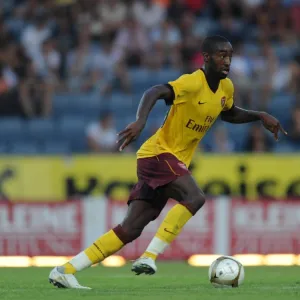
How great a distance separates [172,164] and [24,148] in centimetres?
877

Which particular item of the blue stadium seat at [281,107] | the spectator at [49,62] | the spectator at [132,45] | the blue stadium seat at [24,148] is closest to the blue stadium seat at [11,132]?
the blue stadium seat at [24,148]

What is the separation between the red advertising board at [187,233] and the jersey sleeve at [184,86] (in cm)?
612

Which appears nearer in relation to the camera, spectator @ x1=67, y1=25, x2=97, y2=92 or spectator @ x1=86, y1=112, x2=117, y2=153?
spectator @ x1=86, y1=112, x2=117, y2=153

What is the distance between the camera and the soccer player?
27.8ft

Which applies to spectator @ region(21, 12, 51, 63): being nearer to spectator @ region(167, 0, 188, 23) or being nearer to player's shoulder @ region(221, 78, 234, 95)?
spectator @ region(167, 0, 188, 23)

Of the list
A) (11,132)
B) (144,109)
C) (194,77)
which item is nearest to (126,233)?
(144,109)

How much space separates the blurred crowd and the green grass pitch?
6367 millimetres

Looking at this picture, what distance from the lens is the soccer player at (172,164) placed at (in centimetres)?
846

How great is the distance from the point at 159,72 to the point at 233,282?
9977 millimetres

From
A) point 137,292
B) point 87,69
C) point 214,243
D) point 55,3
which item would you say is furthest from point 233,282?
point 55,3

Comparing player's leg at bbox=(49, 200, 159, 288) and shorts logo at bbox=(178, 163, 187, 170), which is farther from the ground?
shorts logo at bbox=(178, 163, 187, 170)

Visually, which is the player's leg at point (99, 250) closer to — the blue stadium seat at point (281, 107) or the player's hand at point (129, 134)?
the player's hand at point (129, 134)

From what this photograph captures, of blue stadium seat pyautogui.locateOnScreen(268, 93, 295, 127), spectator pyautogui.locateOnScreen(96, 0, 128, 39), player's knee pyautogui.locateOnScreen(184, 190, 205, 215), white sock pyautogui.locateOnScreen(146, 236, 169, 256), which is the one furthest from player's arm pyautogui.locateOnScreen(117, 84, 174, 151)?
spectator pyautogui.locateOnScreen(96, 0, 128, 39)

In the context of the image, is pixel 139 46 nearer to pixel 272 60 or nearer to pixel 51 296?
pixel 272 60
